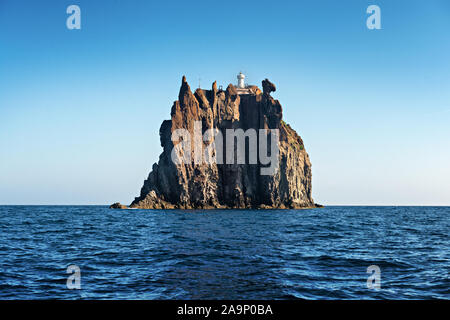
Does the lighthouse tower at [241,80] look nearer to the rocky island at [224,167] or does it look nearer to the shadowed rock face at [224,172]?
the shadowed rock face at [224,172]

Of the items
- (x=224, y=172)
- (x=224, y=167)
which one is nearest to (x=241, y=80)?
(x=224, y=167)

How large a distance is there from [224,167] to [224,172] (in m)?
1.92

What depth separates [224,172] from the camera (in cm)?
11000

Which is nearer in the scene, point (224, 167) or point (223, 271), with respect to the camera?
point (223, 271)

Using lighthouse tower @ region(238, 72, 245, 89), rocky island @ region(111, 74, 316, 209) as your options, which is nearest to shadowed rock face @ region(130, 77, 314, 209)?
rocky island @ region(111, 74, 316, 209)

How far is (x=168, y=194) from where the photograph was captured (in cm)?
10294

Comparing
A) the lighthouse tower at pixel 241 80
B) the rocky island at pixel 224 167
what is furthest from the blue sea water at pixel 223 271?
the lighthouse tower at pixel 241 80

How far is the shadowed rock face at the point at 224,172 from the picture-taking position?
335ft

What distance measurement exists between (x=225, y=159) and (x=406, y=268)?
97.3 metres

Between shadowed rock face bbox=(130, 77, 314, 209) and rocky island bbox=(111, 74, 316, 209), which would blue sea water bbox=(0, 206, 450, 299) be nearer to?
shadowed rock face bbox=(130, 77, 314, 209)

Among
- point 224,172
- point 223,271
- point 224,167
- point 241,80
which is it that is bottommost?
point 223,271

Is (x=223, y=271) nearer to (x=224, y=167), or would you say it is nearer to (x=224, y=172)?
(x=224, y=167)
